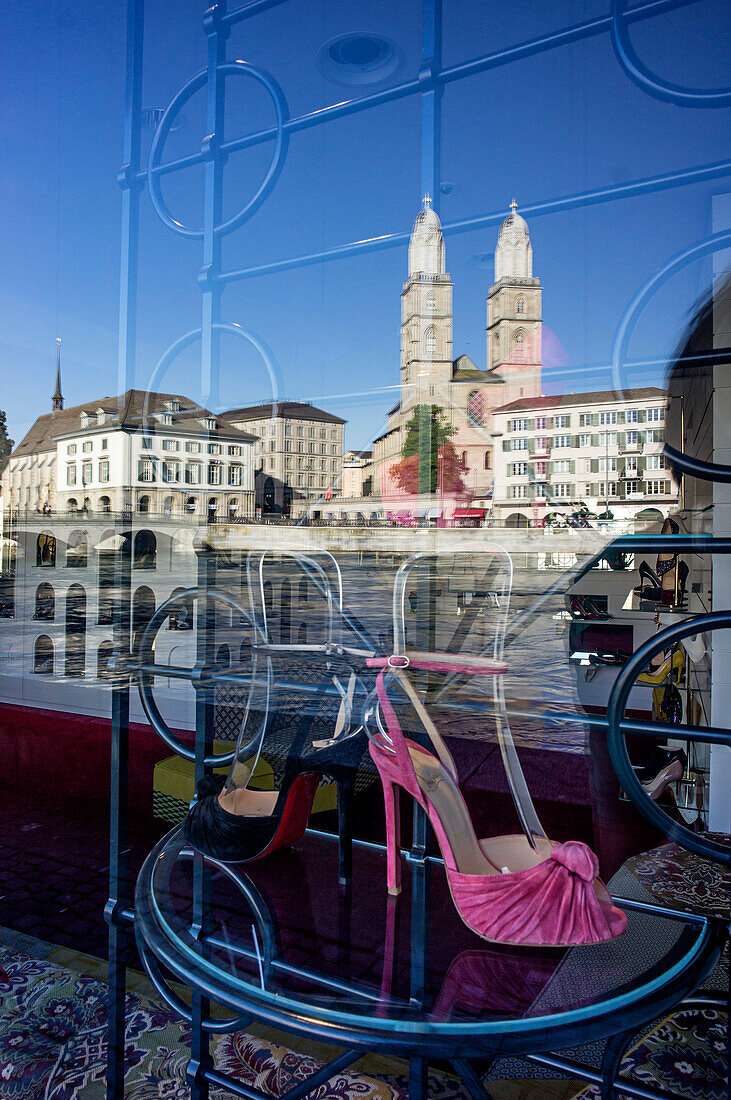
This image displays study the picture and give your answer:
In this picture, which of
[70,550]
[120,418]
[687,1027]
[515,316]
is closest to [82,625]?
[70,550]

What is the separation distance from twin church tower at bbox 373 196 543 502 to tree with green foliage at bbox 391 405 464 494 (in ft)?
0.06

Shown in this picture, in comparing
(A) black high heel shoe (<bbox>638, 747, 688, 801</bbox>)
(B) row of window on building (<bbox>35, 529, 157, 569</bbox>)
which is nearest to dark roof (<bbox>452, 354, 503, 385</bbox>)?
(A) black high heel shoe (<bbox>638, 747, 688, 801</bbox>)

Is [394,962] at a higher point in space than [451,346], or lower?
lower

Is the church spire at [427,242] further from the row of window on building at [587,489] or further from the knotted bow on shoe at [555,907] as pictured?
the knotted bow on shoe at [555,907]

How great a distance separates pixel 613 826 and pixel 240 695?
0.97m

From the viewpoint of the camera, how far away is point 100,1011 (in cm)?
123

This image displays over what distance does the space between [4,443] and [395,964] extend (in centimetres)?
169

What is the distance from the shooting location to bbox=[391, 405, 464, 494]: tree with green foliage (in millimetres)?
1352

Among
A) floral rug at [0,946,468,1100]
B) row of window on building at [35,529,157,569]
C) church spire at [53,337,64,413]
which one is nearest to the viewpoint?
floral rug at [0,946,468,1100]

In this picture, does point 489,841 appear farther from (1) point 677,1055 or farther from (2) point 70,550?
(2) point 70,550

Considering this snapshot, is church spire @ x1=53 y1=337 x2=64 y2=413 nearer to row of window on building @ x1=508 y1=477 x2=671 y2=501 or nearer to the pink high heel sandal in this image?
row of window on building @ x1=508 y1=477 x2=671 y2=501

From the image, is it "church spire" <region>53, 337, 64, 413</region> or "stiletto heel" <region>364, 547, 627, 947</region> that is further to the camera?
"church spire" <region>53, 337, 64, 413</region>

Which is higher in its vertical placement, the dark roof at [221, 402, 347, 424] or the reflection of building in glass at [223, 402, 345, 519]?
the dark roof at [221, 402, 347, 424]

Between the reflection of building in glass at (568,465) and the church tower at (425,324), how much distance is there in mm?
162
